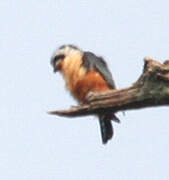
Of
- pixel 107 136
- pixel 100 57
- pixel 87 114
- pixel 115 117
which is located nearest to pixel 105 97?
pixel 87 114

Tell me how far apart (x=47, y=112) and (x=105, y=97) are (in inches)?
23.4

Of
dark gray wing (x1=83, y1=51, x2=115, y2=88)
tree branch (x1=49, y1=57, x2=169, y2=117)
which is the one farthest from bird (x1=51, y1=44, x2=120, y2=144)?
tree branch (x1=49, y1=57, x2=169, y2=117)

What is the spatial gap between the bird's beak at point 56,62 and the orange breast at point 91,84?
60cm

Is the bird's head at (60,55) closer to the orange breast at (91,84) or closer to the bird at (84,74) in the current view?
the bird at (84,74)

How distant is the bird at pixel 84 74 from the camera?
29.9 feet

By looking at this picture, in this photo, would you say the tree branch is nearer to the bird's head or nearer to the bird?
the bird

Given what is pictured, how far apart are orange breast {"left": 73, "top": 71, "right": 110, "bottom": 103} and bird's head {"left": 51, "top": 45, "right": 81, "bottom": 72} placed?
0.60m

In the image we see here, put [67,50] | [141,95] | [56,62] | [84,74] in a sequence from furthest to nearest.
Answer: [67,50] → [56,62] → [84,74] → [141,95]

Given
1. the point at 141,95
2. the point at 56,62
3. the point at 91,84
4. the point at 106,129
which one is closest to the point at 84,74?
the point at 91,84

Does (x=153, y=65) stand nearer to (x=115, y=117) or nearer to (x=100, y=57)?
(x=115, y=117)

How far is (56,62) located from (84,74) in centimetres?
70

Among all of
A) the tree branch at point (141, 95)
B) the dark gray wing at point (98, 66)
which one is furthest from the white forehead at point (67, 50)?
the tree branch at point (141, 95)

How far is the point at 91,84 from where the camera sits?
9133 mm

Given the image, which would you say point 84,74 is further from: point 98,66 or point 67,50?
point 67,50
